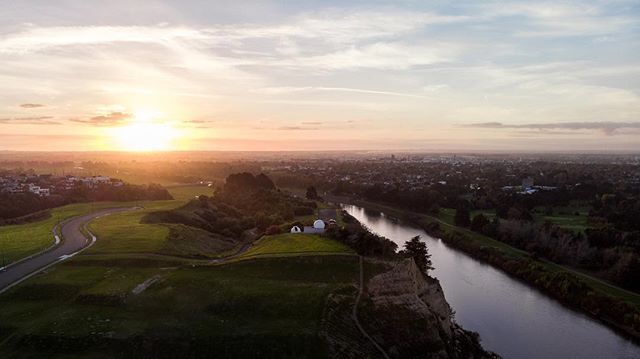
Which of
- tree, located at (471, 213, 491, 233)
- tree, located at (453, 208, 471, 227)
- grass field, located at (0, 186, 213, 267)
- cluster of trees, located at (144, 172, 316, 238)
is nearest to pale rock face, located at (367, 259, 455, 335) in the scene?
cluster of trees, located at (144, 172, 316, 238)

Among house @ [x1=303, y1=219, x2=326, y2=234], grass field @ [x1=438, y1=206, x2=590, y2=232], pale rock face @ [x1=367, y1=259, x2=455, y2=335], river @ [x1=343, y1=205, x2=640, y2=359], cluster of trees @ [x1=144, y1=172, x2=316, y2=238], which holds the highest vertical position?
house @ [x1=303, y1=219, x2=326, y2=234]

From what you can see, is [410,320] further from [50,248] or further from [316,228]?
[50,248]

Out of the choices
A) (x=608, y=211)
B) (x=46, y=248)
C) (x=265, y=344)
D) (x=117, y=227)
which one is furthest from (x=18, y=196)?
(x=608, y=211)

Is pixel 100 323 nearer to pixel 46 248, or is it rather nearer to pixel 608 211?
pixel 46 248

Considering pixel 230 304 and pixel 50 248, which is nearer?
pixel 230 304

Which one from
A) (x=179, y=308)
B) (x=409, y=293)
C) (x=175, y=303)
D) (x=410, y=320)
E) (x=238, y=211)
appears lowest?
(x=410, y=320)

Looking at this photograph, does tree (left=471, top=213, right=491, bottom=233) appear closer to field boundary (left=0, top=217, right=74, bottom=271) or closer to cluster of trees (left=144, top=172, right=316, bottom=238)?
cluster of trees (left=144, top=172, right=316, bottom=238)

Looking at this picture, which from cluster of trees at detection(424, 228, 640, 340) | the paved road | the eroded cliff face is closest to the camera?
the eroded cliff face

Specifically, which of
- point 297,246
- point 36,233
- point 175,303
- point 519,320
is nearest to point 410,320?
point 297,246
